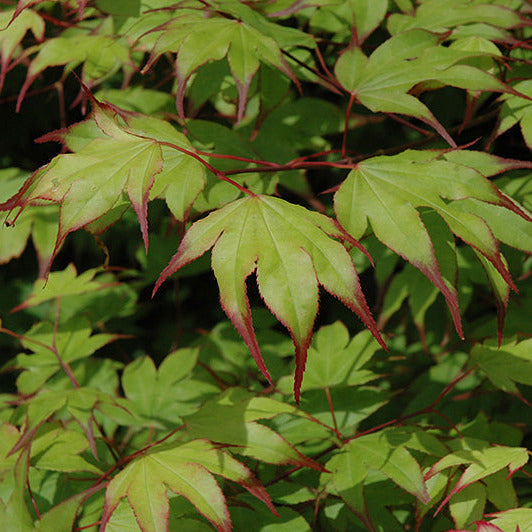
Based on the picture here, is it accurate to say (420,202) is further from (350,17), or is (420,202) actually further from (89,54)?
(89,54)

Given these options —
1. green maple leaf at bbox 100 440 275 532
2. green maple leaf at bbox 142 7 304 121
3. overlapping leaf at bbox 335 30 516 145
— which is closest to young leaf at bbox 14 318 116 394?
green maple leaf at bbox 100 440 275 532

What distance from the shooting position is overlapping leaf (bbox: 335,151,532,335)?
70cm

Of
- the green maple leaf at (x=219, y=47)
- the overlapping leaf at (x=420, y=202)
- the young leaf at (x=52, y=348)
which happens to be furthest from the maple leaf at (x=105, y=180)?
the young leaf at (x=52, y=348)

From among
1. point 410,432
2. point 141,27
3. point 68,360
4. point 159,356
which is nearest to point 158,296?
point 159,356

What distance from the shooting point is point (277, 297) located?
636 millimetres

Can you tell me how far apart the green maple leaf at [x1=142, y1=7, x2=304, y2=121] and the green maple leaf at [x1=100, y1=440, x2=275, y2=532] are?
0.46 m

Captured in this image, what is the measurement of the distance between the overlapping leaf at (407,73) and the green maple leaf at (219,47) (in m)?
0.13

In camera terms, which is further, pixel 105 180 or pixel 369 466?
pixel 369 466

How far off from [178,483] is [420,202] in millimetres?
457

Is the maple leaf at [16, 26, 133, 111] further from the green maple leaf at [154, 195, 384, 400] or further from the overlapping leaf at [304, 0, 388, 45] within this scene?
the green maple leaf at [154, 195, 384, 400]

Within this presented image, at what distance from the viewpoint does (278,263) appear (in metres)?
0.66

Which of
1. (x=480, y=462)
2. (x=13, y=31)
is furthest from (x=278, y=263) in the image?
(x=13, y=31)

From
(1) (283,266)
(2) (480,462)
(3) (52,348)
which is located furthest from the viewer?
(3) (52,348)

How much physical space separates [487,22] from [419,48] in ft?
0.41
